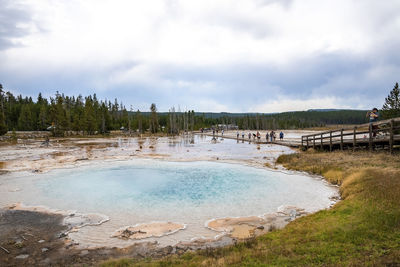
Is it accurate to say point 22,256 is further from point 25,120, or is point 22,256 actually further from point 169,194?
point 25,120

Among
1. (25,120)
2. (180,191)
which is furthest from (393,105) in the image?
(25,120)

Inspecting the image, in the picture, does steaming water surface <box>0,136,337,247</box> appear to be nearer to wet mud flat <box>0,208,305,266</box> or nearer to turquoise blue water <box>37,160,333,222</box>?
turquoise blue water <box>37,160,333,222</box>

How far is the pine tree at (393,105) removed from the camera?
150ft

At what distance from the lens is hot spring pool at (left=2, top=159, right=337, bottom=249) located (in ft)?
32.0

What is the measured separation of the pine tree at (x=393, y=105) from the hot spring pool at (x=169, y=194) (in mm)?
38823

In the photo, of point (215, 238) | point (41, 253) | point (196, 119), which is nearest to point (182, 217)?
point (215, 238)

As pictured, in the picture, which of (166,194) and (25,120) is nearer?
(166,194)

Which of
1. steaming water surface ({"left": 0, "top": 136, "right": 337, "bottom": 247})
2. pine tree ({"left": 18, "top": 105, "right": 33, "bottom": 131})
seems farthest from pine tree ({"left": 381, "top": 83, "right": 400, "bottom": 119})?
pine tree ({"left": 18, "top": 105, "right": 33, "bottom": 131})

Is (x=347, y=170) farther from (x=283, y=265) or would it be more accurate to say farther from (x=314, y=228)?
(x=283, y=265)

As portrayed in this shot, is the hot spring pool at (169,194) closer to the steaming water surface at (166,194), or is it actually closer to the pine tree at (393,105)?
the steaming water surface at (166,194)

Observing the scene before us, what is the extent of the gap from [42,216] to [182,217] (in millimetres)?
5411

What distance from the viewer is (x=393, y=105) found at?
46.4 metres

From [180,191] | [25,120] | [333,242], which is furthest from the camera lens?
[25,120]

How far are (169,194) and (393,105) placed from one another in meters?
48.8
